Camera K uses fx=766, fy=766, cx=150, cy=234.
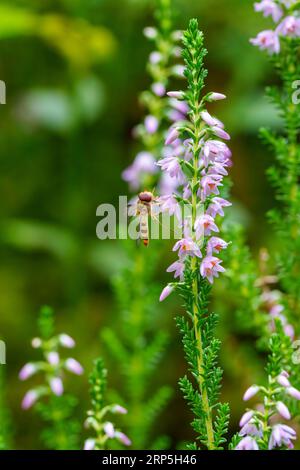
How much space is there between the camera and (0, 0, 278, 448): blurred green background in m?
4.67

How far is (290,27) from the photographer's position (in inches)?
101

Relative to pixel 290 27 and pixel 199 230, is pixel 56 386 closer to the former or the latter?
pixel 199 230

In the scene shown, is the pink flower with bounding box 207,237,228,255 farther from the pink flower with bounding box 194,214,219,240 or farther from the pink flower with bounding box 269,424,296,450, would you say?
the pink flower with bounding box 269,424,296,450

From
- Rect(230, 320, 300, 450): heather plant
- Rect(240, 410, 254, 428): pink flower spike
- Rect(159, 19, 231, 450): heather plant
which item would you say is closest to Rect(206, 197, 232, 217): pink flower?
Rect(159, 19, 231, 450): heather plant

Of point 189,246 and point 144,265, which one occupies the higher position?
point 144,265

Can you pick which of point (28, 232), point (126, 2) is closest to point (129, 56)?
point (126, 2)

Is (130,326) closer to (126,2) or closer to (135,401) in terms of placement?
(135,401)

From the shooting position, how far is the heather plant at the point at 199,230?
1713mm

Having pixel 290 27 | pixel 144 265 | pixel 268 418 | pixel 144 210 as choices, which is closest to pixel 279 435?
pixel 268 418

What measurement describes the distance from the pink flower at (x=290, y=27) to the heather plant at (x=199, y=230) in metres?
0.90

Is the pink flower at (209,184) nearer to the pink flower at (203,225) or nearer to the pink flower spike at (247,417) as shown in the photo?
the pink flower at (203,225)

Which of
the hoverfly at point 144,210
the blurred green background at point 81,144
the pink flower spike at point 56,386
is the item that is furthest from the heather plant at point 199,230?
the blurred green background at point 81,144

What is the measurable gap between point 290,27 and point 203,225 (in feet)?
3.70

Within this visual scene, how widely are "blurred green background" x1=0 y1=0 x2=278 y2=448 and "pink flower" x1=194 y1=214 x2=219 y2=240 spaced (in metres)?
2.61
